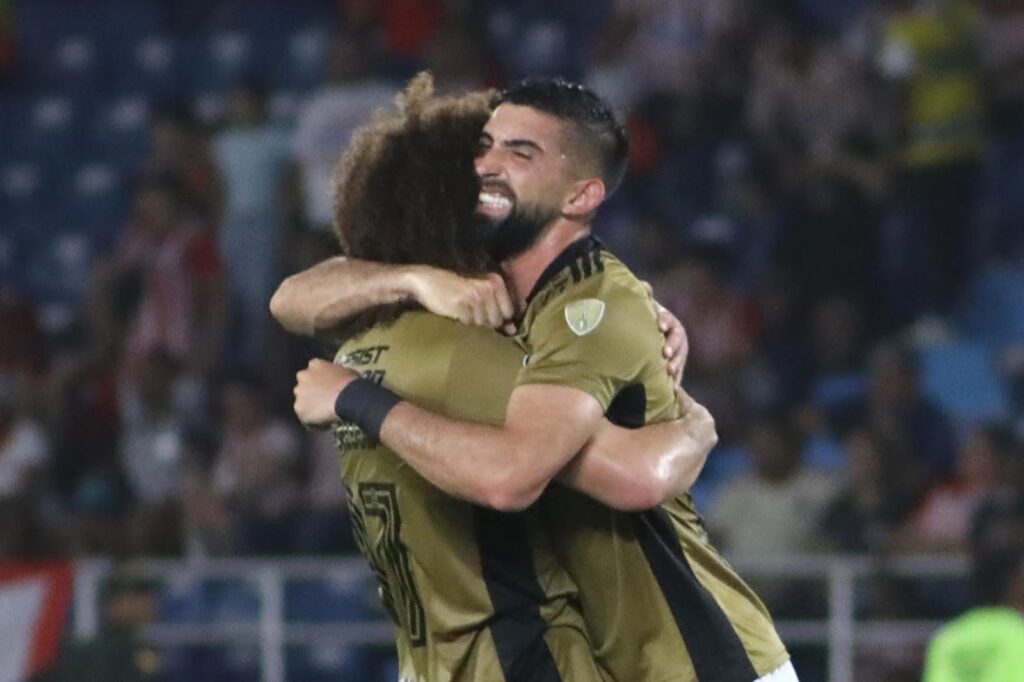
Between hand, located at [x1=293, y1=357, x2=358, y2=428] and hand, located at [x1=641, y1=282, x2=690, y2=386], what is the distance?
562mm

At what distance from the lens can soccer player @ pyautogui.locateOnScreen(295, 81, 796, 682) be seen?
12.3 ft

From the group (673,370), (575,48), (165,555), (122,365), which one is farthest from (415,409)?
(575,48)

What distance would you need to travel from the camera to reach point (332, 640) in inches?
332

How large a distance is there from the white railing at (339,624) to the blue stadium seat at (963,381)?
1.11 meters

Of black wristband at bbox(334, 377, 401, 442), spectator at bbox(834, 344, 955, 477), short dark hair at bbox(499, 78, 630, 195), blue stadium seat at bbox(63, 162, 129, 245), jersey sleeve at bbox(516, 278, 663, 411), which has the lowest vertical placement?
black wristband at bbox(334, 377, 401, 442)

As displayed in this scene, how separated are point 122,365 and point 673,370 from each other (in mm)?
6530

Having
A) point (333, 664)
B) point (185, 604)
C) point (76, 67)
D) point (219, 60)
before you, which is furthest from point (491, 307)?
point (76, 67)

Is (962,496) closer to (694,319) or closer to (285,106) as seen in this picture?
(694,319)

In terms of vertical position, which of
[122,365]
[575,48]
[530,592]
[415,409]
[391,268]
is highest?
[575,48]

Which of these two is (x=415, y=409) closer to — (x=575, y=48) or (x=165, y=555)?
(x=165, y=555)

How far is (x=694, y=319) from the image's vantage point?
30.4 ft

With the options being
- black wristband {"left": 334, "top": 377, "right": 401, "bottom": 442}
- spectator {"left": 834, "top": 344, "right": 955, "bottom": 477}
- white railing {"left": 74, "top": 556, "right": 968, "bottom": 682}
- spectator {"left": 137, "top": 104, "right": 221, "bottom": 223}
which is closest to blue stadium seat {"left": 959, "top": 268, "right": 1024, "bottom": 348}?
spectator {"left": 834, "top": 344, "right": 955, "bottom": 477}

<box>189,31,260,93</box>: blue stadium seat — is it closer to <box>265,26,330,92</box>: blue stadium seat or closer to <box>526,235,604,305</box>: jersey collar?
<box>265,26,330,92</box>: blue stadium seat

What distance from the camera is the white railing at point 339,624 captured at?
7.73 m
